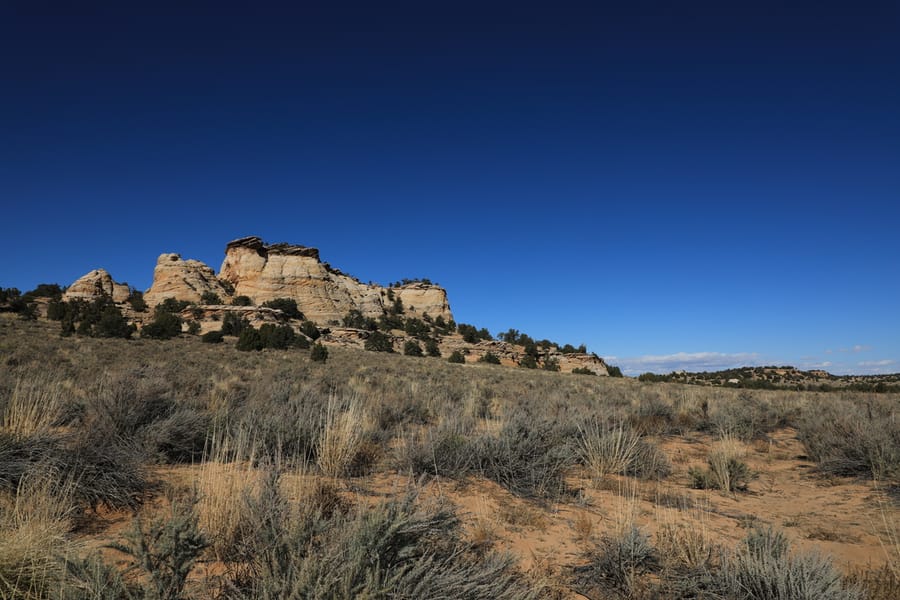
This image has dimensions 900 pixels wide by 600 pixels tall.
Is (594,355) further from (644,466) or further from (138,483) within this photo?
(138,483)

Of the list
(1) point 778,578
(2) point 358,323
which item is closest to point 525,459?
(1) point 778,578

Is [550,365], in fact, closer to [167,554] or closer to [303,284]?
[303,284]

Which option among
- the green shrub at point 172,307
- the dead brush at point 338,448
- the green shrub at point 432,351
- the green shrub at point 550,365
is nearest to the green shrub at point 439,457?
the dead brush at point 338,448

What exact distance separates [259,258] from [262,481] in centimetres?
6377

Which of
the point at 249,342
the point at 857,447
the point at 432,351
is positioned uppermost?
the point at 249,342

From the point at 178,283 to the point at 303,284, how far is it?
15369 millimetres

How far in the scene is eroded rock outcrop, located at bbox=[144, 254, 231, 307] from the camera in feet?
171

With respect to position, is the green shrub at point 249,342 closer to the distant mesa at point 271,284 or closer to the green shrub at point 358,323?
the green shrub at point 358,323

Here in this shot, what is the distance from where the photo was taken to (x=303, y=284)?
5747 cm

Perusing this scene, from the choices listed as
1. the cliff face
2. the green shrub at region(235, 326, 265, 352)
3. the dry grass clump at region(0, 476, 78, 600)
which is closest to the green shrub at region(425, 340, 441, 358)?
the green shrub at region(235, 326, 265, 352)

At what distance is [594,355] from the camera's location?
50.6 meters

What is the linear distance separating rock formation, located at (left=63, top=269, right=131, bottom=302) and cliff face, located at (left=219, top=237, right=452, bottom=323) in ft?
41.2

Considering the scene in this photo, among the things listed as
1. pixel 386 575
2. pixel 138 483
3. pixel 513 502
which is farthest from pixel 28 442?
pixel 513 502

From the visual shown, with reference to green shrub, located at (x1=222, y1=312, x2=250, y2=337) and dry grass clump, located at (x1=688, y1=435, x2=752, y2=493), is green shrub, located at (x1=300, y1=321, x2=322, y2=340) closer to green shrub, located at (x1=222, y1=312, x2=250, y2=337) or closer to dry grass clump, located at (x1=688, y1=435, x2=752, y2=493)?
green shrub, located at (x1=222, y1=312, x2=250, y2=337)
